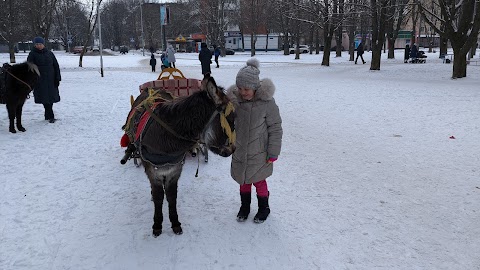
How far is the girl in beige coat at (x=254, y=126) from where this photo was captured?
3805mm

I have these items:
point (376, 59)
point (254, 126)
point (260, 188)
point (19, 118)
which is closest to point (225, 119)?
point (254, 126)

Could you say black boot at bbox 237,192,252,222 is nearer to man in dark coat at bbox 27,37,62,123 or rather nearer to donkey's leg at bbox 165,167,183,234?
donkey's leg at bbox 165,167,183,234

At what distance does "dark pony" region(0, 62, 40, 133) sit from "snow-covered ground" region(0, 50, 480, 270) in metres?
0.76

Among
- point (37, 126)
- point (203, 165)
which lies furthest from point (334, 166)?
point (37, 126)

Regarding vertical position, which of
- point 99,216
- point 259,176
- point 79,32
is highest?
point 79,32

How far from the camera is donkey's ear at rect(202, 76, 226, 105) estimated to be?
115 inches

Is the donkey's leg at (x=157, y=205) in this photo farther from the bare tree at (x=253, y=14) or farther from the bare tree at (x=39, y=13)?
the bare tree at (x=253, y=14)

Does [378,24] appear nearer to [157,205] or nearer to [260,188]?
[260,188]

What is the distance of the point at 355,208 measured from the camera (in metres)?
4.67

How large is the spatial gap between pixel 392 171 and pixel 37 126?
8093 mm

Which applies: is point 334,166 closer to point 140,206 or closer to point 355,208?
point 355,208

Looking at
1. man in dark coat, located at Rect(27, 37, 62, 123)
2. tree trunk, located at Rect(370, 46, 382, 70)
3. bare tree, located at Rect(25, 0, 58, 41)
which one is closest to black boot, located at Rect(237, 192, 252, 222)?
man in dark coat, located at Rect(27, 37, 62, 123)

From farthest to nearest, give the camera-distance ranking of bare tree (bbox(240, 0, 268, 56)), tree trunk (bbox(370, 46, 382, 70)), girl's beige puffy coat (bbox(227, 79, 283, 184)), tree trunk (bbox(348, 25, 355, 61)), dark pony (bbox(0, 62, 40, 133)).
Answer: bare tree (bbox(240, 0, 268, 56)) < tree trunk (bbox(348, 25, 355, 61)) < tree trunk (bbox(370, 46, 382, 70)) < dark pony (bbox(0, 62, 40, 133)) < girl's beige puffy coat (bbox(227, 79, 283, 184))

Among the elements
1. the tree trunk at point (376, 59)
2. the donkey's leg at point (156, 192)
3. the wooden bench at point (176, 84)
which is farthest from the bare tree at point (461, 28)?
the donkey's leg at point (156, 192)
